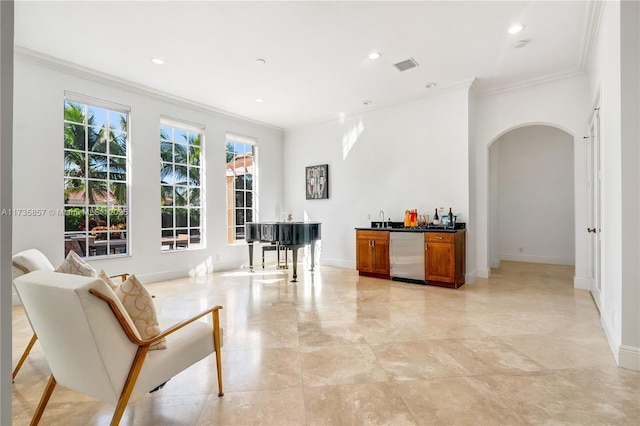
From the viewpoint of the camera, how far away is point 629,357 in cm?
226

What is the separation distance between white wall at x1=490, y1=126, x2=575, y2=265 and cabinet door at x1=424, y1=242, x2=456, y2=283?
245 centimetres

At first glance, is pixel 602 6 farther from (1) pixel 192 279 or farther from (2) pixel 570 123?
(1) pixel 192 279

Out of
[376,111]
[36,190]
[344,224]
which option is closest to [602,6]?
[376,111]

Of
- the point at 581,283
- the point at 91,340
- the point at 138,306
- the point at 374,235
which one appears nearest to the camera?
the point at 91,340

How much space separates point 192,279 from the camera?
5.36 metres

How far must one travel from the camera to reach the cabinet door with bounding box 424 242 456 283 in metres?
4.54

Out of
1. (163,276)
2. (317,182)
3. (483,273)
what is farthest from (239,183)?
(483,273)

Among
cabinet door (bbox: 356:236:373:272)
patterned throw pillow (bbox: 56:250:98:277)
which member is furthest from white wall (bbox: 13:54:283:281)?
patterned throw pillow (bbox: 56:250:98:277)

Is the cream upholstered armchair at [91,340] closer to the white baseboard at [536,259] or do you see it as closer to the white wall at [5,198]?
the white wall at [5,198]

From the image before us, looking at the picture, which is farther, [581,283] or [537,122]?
[537,122]

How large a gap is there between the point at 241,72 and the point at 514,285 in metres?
5.17

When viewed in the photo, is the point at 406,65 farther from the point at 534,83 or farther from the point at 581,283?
the point at 581,283

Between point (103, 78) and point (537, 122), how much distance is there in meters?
6.62

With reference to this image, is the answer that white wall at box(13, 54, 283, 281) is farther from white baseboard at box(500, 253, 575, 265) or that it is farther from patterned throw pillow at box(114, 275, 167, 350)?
white baseboard at box(500, 253, 575, 265)
